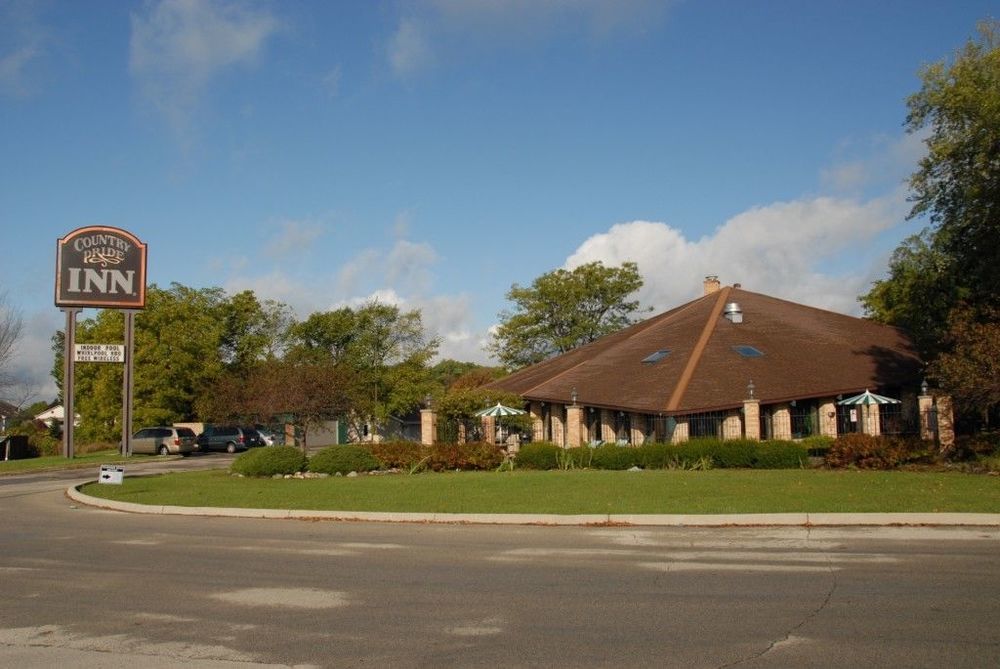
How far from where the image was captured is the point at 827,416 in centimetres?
3228

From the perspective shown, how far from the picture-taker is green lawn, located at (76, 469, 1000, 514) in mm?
15922

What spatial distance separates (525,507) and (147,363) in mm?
47219

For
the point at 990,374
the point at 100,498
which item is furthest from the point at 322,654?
the point at 990,374

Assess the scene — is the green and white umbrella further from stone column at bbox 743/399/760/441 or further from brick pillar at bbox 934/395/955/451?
stone column at bbox 743/399/760/441

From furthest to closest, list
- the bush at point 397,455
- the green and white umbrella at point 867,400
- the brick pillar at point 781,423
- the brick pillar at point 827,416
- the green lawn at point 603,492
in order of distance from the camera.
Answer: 1. the brick pillar at point 827,416
2. the brick pillar at point 781,423
3. the green and white umbrella at point 867,400
4. the bush at point 397,455
5. the green lawn at point 603,492

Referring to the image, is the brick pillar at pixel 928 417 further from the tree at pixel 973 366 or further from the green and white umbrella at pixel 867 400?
the tree at pixel 973 366

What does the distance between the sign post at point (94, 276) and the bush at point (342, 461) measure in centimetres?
2074

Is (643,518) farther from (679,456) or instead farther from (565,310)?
(565,310)

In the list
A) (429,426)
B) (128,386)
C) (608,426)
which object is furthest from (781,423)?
(128,386)

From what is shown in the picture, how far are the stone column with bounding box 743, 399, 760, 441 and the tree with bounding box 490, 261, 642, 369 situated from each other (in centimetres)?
3454

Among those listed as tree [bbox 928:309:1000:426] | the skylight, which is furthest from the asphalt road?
the skylight

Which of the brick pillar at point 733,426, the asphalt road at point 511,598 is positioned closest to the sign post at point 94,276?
the brick pillar at point 733,426

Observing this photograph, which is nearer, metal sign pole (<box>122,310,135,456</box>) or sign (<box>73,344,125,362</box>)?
metal sign pole (<box>122,310,135,456</box>)

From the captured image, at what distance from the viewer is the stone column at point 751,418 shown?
28.4 meters
